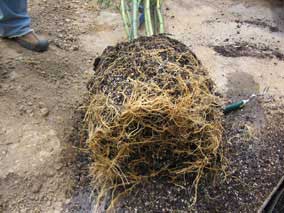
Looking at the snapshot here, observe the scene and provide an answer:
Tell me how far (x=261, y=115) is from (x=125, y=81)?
27.8 inches

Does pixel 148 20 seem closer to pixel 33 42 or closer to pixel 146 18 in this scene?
pixel 146 18

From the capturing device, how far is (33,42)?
1.90 metres

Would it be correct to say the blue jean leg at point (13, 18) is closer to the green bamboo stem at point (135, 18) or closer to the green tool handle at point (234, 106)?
the green bamboo stem at point (135, 18)

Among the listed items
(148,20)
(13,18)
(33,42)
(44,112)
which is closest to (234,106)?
(148,20)

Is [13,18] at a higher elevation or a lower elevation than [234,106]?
higher

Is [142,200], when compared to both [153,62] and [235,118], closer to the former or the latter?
[153,62]

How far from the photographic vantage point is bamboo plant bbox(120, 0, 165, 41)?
5.17ft

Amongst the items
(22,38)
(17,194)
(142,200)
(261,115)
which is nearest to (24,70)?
(22,38)

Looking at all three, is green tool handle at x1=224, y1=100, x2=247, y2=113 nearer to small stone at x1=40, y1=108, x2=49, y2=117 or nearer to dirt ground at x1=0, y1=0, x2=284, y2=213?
dirt ground at x1=0, y1=0, x2=284, y2=213

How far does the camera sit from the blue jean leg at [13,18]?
1850mm

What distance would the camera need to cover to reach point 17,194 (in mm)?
1325

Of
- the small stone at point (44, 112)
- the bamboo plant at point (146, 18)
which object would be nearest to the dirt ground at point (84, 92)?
the small stone at point (44, 112)

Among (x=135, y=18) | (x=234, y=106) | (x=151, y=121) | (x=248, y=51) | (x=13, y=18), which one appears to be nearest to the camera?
(x=151, y=121)

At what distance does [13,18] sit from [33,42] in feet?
0.47
